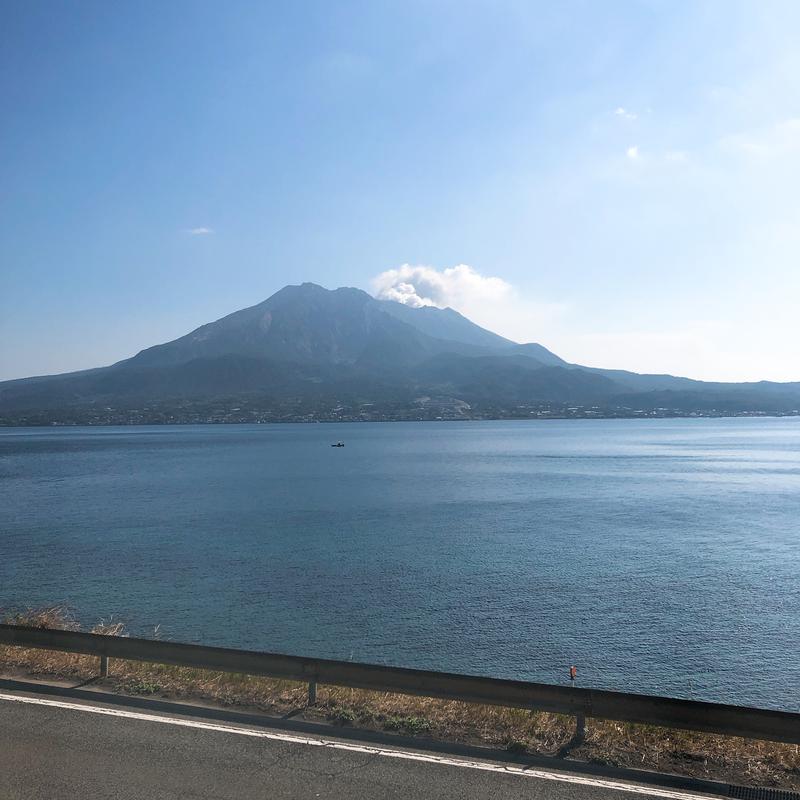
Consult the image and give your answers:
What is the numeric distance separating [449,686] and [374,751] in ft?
5.06

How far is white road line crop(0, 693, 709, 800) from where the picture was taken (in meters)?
8.07

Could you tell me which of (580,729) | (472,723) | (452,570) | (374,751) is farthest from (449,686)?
(452,570)

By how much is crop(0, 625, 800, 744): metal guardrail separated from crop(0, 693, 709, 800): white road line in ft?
3.75

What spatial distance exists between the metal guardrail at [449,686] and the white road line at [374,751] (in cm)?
114

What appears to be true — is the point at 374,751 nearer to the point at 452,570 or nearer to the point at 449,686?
the point at 449,686

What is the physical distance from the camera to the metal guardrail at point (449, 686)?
29.1ft

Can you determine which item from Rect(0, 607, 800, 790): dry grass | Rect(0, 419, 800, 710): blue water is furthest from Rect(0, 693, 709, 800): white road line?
Rect(0, 419, 800, 710): blue water

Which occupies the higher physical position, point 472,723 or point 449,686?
point 449,686

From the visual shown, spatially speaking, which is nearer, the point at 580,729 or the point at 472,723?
the point at 580,729

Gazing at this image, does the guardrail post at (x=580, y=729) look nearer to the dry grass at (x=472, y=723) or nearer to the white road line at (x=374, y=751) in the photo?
the dry grass at (x=472, y=723)

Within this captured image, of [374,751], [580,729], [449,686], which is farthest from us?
[449,686]

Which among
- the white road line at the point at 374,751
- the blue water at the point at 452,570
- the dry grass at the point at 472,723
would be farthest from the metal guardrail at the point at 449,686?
the blue water at the point at 452,570

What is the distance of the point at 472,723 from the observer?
10172 millimetres

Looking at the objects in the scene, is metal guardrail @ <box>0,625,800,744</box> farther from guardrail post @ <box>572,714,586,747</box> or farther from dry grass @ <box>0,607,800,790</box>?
dry grass @ <box>0,607,800,790</box>
